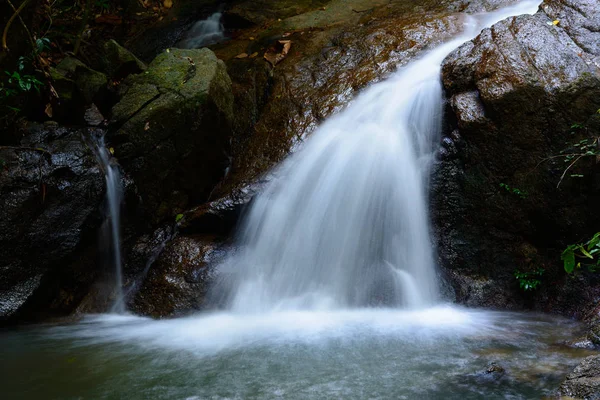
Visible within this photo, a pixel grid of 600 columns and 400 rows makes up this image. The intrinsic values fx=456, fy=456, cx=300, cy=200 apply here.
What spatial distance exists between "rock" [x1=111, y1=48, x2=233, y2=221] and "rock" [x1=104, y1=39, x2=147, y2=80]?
47 cm

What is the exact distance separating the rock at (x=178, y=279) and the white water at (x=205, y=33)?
17.4ft

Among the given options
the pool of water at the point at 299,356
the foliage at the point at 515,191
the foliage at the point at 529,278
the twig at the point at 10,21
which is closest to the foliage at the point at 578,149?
the foliage at the point at 515,191

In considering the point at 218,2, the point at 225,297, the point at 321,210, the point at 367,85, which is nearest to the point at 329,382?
the point at 225,297

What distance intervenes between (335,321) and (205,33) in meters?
7.36

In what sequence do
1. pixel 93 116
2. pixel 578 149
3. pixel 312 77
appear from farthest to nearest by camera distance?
pixel 312 77 < pixel 93 116 < pixel 578 149

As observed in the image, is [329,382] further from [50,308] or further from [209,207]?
[50,308]

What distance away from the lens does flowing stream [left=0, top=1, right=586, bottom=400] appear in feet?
9.56

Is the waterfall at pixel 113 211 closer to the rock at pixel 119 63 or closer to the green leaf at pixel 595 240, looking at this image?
the rock at pixel 119 63

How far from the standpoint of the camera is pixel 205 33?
31.0ft

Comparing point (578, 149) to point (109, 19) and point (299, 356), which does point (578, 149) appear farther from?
point (109, 19)

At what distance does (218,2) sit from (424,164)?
24.1ft

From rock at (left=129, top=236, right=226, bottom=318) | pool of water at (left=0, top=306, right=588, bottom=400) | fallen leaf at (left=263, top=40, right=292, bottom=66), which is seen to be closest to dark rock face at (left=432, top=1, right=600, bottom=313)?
pool of water at (left=0, top=306, right=588, bottom=400)

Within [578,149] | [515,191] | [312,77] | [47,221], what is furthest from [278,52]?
[578,149]

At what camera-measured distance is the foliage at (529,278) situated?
418cm
